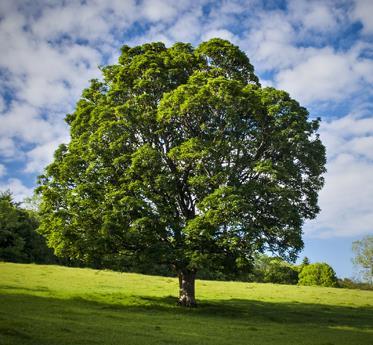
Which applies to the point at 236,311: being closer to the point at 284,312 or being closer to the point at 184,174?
the point at 284,312

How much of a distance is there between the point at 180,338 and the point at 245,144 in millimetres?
15655

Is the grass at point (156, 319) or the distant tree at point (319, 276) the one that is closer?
the grass at point (156, 319)

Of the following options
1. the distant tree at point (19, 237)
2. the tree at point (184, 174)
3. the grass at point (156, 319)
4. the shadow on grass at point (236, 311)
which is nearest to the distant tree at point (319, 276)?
the grass at point (156, 319)

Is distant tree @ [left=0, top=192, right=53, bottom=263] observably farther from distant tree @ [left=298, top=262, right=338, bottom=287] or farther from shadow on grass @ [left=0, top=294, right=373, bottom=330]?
distant tree @ [left=298, top=262, right=338, bottom=287]

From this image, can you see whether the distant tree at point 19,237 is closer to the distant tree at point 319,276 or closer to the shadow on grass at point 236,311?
the shadow on grass at point 236,311

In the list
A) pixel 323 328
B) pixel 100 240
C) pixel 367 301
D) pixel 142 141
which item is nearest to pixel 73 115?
pixel 142 141

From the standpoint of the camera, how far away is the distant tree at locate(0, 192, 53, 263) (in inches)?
3100

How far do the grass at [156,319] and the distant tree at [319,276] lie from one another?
2584 cm

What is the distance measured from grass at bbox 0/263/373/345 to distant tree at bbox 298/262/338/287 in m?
25.8

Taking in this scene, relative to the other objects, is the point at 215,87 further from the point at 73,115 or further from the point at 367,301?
the point at 367,301

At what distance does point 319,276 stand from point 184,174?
54.0 m

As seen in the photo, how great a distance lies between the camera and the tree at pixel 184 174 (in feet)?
92.6

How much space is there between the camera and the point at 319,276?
245 feet

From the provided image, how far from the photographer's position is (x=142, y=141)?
107ft
